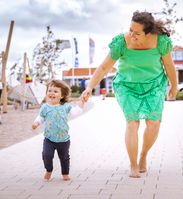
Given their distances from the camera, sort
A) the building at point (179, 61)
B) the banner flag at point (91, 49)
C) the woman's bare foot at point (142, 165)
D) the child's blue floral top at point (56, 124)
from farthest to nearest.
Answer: the building at point (179, 61) < the banner flag at point (91, 49) < the woman's bare foot at point (142, 165) < the child's blue floral top at point (56, 124)

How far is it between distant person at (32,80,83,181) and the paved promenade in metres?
0.22

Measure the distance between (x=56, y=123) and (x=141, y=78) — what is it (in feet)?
3.08

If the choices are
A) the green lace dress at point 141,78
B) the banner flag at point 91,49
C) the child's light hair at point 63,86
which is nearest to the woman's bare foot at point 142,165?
A: the green lace dress at point 141,78

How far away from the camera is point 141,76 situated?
5.48m

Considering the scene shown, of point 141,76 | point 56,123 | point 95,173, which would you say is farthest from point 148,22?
point 95,173

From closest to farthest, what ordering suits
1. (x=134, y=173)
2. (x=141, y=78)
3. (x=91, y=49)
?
(x=134, y=173)
(x=141, y=78)
(x=91, y=49)

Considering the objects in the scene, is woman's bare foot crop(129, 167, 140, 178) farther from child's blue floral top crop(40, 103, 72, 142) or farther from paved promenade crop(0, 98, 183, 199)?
child's blue floral top crop(40, 103, 72, 142)

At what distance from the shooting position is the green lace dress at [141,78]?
546 centimetres

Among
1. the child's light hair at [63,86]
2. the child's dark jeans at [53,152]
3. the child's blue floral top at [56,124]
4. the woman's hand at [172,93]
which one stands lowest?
the child's dark jeans at [53,152]

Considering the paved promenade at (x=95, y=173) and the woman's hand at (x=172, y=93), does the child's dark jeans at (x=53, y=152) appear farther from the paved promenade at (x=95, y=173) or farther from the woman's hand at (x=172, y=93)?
the woman's hand at (x=172, y=93)

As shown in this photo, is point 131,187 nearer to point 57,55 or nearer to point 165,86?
point 165,86

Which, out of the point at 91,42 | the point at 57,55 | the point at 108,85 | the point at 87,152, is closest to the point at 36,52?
the point at 57,55

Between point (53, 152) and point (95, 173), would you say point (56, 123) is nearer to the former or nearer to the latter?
point (53, 152)

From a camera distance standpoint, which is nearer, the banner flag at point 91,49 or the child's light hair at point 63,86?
the child's light hair at point 63,86
